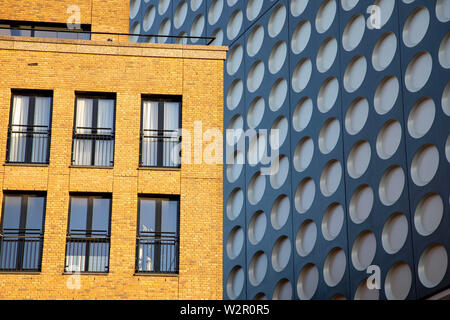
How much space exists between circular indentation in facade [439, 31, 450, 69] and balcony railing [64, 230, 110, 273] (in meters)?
14.3

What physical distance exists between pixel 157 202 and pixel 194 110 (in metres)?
3.39

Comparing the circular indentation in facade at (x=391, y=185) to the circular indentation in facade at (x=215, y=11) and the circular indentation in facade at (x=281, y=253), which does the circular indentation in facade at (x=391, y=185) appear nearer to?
the circular indentation in facade at (x=281, y=253)

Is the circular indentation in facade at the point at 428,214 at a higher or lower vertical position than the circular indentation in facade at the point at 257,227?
lower

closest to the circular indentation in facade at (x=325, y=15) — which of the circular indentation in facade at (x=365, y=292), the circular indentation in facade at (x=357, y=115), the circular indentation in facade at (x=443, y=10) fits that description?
the circular indentation in facade at (x=357, y=115)

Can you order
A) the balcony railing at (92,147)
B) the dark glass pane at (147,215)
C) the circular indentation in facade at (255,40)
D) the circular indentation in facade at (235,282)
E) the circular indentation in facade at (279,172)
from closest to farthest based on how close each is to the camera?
the dark glass pane at (147,215), the balcony railing at (92,147), the circular indentation in facade at (279,172), the circular indentation in facade at (235,282), the circular indentation in facade at (255,40)

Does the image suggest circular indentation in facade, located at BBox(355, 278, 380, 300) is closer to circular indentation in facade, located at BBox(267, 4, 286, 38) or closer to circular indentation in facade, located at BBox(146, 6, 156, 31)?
circular indentation in facade, located at BBox(267, 4, 286, 38)

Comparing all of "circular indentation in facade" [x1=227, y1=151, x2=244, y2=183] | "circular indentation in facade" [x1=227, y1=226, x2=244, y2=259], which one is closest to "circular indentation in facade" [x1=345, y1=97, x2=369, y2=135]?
"circular indentation in facade" [x1=227, y1=151, x2=244, y2=183]

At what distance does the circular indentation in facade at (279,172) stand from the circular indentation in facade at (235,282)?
572cm

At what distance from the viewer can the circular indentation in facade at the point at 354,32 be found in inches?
1480

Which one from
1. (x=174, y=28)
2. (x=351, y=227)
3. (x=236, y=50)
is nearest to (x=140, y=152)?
(x=351, y=227)

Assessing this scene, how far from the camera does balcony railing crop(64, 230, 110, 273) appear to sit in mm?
26625

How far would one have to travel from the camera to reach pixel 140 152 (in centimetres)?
2795

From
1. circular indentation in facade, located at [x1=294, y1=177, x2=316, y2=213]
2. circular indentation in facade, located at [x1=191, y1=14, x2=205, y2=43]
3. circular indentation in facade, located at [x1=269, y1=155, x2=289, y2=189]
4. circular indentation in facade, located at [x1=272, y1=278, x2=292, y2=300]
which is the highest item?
circular indentation in facade, located at [x1=191, y1=14, x2=205, y2=43]
